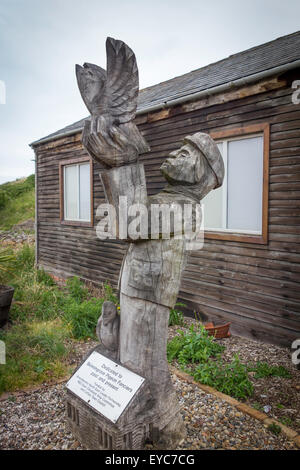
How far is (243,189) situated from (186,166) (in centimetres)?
293

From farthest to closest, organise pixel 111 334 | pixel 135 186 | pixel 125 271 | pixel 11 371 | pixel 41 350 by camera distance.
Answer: pixel 41 350 → pixel 11 371 → pixel 111 334 → pixel 125 271 → pixel 135 186

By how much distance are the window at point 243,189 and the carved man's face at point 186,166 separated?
2540mm

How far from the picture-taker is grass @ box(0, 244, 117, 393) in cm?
347

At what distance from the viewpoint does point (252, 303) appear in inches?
185

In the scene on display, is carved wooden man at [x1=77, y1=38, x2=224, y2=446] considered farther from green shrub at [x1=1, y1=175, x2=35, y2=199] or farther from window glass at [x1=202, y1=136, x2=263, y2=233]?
green shrub at [x1=1, y1=175, x2=35, y2=199]

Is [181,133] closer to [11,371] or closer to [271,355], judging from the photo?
[271,355]

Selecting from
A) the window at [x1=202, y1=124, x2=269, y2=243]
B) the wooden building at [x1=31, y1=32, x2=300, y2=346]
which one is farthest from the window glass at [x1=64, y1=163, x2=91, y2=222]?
the window at [x1=202, y1=124, x2=269, y2=243]

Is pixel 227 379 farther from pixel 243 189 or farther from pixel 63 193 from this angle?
pixel 63 193

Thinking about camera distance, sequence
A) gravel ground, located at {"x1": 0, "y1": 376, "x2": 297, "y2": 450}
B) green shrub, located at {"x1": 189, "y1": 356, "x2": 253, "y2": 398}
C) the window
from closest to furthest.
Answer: gravel ground, located at {"x1": 0, "y1": 376, "x2": 297, "y2": 450}
green shrub, located at {"x1": 189, "y1": 356, "x2": 253, "y2": 398}
the window

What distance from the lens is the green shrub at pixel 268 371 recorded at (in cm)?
353

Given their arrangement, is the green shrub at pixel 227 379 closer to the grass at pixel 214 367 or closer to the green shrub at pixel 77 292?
the grass at pixel 214 367

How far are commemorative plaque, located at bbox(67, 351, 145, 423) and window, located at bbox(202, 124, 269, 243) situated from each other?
2958 mm

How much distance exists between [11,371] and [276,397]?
2.63m
